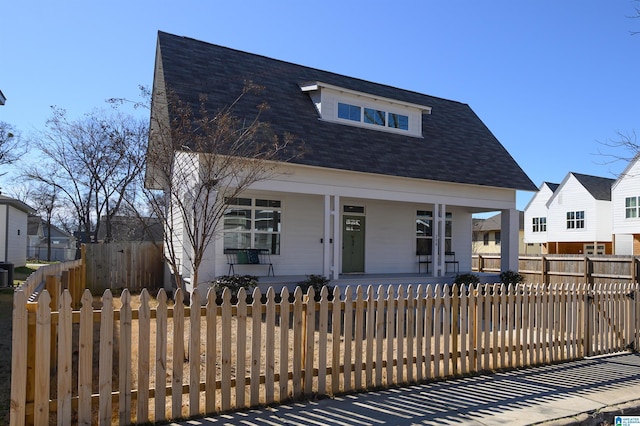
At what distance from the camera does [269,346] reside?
222 inches

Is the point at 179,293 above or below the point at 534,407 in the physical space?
above

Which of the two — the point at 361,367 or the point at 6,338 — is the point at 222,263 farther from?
the point at 361,367

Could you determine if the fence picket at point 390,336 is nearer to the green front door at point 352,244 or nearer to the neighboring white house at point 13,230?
the green front door at point 352,244

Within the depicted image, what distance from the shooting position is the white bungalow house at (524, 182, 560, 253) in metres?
49.0

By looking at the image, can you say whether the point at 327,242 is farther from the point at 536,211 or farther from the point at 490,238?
the point at 490,238

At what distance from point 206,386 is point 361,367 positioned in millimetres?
1883

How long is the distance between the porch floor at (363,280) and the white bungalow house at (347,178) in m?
0.34

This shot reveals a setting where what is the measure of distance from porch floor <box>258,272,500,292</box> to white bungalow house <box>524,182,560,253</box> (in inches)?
1341

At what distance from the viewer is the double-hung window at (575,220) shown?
143ft

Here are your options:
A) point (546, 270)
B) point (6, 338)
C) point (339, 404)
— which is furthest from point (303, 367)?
point (546, 270)

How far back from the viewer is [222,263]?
1504 cm

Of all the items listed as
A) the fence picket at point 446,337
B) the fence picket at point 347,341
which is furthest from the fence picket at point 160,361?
the fence picket at point 446,337

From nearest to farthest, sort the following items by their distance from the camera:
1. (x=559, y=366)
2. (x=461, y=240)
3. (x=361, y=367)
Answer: (x=361, y=367) → (x=559, y=366) → (x=461, y=240)

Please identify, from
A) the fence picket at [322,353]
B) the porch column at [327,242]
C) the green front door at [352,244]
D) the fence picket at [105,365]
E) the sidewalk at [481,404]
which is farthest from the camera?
the green front door at [352,244]
